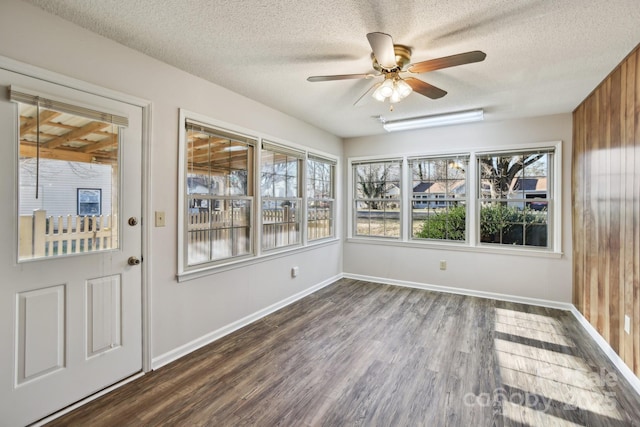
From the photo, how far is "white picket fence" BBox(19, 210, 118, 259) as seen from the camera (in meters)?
1.77

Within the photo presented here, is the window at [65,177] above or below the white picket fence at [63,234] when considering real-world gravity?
above

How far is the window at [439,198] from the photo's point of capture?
4430 mm

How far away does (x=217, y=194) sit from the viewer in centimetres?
296

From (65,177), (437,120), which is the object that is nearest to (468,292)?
(437,120)

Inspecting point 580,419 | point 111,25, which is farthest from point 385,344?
point 111,25

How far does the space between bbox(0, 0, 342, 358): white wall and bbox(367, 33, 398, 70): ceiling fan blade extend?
5.57 ft

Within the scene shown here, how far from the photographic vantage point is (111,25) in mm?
1946

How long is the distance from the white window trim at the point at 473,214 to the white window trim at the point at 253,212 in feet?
1.36

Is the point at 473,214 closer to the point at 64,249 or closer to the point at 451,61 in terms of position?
the point at 451,61

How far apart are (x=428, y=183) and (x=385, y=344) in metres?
2.71

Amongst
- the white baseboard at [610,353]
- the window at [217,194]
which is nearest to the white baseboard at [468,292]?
the white baseboard at [610,353]

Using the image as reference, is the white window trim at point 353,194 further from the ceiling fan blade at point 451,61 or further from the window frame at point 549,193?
the ceiling fan blade at point 451,61

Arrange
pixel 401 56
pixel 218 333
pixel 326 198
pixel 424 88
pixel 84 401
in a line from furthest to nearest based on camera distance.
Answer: pixel 326 198, pixel 218 333, pixel 424 88, pixel 401 56, pixel 84 401

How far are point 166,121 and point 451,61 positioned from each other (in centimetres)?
221
